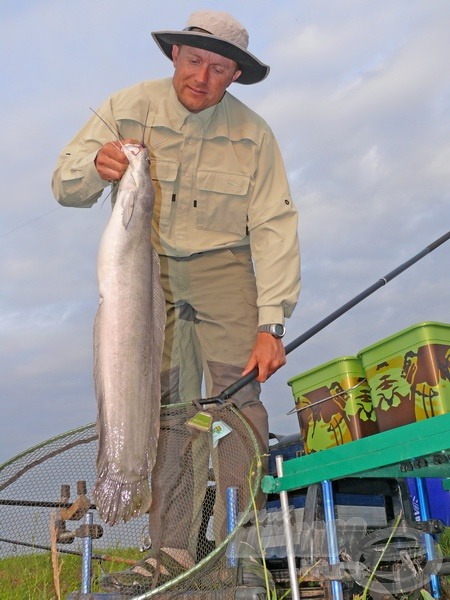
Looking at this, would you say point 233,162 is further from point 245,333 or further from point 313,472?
point 313,472

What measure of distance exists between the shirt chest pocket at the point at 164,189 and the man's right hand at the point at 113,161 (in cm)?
120

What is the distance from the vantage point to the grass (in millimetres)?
5520

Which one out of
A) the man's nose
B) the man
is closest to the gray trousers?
the man

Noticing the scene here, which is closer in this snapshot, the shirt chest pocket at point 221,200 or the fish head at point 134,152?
the fish head at point 134,152

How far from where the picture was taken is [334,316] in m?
5.22

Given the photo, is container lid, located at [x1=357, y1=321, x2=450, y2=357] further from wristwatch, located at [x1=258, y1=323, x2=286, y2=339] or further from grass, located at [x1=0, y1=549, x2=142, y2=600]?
grass, located at [x1=0, y1=549, x2=142, y2=600]

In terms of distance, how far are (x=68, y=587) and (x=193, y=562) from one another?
2.18 m

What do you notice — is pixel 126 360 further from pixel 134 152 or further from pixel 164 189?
pixel 164 189

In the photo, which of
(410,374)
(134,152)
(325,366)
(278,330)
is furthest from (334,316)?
(134,152)

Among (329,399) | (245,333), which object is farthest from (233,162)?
(329,399)

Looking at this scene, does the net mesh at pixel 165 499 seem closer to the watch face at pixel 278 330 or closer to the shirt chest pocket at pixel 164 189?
the watch face at pixel 278 330

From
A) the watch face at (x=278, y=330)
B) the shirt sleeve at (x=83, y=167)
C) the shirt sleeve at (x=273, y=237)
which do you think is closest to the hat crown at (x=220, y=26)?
the shirt sleeve at (x=273, y=237)

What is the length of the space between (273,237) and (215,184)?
1.72 ft

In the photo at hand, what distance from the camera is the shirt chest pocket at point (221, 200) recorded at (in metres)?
4.93
